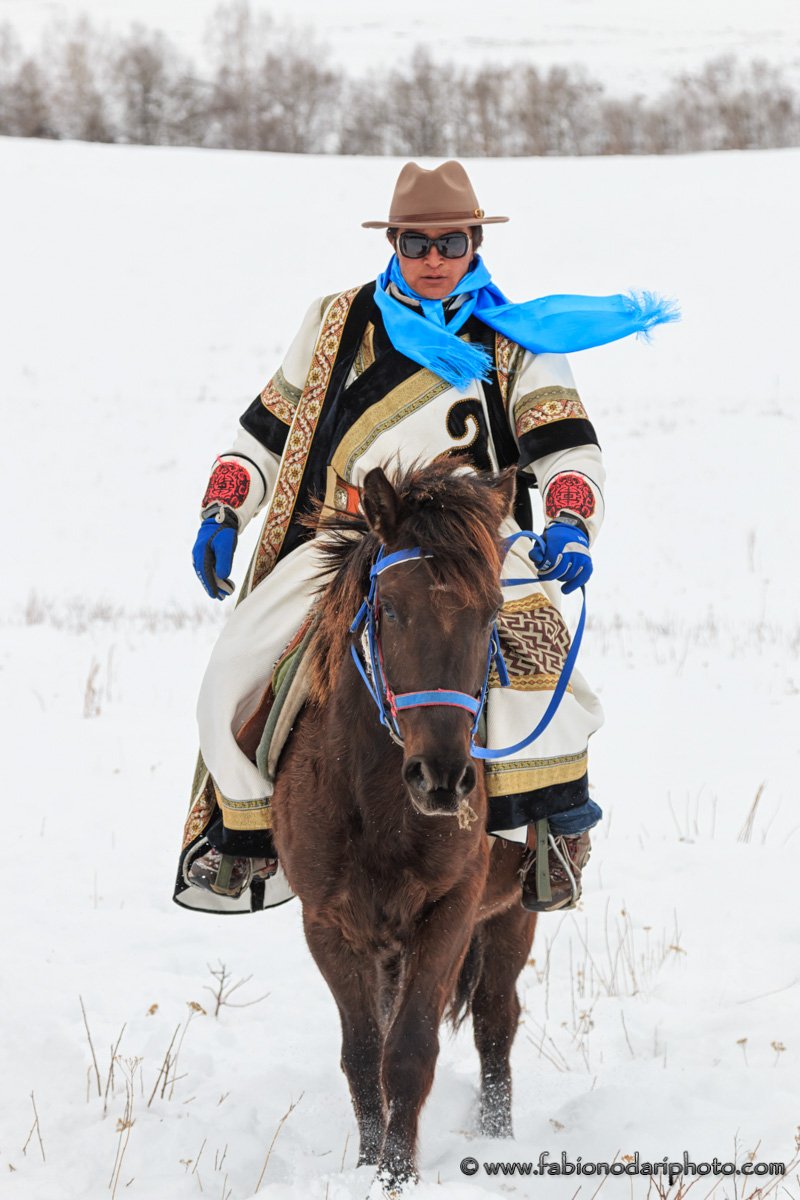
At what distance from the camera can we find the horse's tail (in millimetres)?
4070

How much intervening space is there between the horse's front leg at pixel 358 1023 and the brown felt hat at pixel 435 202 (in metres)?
2.13

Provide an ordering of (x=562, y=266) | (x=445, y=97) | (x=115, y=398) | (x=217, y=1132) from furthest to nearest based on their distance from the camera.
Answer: (x=445, y=97) → (x=562, y=266) → (x=115, y=398) → (x=217, y=1132)

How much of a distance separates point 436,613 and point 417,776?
366 millimetres

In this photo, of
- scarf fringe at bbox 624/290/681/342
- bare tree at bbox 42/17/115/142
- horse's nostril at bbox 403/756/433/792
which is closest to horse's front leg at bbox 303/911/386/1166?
horse's nostril at bbox 403/756/433/792

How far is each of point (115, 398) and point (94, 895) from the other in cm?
2095

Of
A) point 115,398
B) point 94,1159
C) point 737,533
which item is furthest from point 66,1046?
point 115,398

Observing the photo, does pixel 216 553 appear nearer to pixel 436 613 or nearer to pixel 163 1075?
pixel 436 613

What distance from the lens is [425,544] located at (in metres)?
2.74

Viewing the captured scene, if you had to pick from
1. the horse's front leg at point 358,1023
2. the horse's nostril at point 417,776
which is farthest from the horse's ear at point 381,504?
the horse's front leg at point 358,1023

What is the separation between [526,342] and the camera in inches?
149

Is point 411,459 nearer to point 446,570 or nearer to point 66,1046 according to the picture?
point 446,570

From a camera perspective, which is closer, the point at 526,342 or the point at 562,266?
the point at 526,342

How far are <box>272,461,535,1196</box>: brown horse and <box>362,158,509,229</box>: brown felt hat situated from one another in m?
1.09

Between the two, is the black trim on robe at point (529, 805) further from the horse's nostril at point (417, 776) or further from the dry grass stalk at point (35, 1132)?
the dry grass stalk at point (35, 1132)
